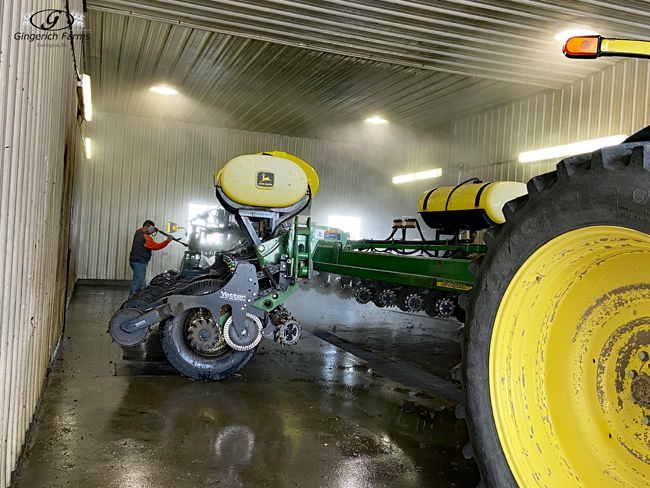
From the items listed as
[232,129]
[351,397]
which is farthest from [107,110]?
[351,397]

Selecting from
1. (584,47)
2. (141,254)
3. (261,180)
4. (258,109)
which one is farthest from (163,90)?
(584,47)

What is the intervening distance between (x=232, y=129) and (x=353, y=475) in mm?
14676

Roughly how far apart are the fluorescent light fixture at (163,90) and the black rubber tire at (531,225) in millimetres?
12005

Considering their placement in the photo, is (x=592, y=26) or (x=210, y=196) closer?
(x=592, y=26)

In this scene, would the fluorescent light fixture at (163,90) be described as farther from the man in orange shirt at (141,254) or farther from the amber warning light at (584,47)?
the amber warning light at (584,47)

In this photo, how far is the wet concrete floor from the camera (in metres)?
3.16

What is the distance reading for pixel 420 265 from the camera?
17.3 ft

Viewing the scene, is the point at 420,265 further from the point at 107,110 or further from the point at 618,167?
the point at 107,110

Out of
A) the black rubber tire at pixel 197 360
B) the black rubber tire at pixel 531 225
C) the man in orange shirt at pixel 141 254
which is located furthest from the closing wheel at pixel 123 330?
the man in orange shirt at pixel 141 254

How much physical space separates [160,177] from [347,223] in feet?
20.8

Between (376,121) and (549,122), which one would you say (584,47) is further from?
(376,121)

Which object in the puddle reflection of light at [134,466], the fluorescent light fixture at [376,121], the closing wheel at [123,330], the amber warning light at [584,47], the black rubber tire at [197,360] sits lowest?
the puddle reflection of light at [134,466]

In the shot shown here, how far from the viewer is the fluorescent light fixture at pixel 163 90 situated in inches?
500

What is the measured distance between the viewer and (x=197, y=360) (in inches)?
203
